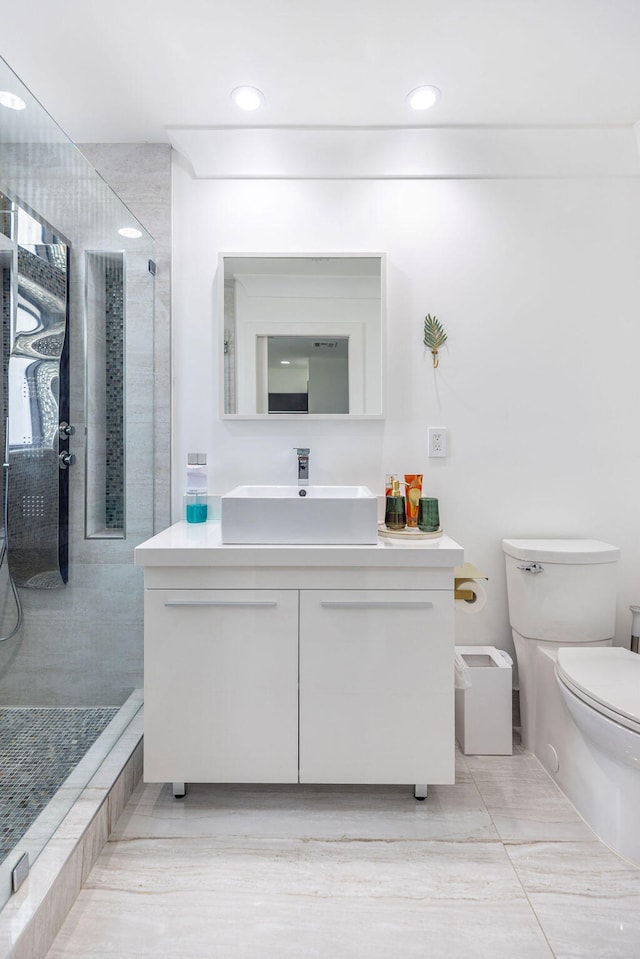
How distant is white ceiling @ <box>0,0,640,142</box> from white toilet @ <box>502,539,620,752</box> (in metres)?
1.58

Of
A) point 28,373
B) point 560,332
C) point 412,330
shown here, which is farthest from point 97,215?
point 560,332

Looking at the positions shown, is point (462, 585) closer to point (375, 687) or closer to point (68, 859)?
point (375, 687)

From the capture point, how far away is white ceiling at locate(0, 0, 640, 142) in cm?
142

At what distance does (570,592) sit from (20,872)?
5.75 feet

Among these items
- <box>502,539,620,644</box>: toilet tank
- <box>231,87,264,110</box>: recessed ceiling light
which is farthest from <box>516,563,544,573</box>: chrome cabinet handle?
<box>231,87,264,110</box>: recessed ceiling light

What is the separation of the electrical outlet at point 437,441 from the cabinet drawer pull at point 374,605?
0.72 m

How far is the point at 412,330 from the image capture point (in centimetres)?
202

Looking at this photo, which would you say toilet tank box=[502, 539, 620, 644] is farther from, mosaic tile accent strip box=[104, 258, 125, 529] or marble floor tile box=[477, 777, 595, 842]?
mosaic tile accent strip box=[104, 258, 125, 529]

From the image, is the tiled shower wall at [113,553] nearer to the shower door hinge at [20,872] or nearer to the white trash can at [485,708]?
the shower door hinge at [20,872]

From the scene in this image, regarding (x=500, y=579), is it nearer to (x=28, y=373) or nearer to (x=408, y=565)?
(x=408, y=565)

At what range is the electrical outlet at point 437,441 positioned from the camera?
2.02 m

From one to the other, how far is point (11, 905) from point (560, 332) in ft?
7.73

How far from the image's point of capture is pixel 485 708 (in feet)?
5.98

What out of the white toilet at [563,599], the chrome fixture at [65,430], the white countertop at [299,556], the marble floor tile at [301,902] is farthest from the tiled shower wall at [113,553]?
the white toilet at [563,599]
